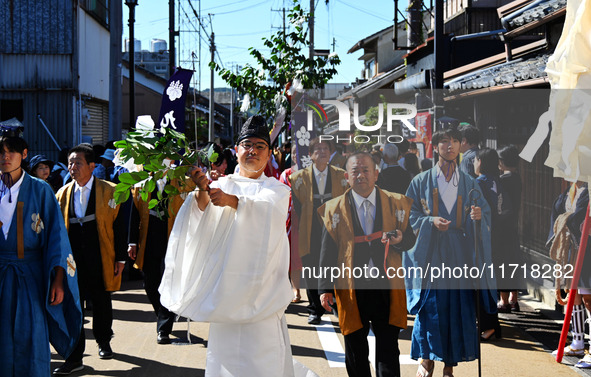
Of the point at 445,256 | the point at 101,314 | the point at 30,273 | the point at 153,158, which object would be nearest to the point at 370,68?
the point at 101,314

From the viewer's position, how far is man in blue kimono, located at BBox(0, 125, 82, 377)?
5.42m

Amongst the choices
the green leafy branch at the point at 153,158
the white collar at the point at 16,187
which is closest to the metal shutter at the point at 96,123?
the white collar at the point at 16,187

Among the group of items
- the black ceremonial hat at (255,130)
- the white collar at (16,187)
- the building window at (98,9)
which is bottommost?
the white collar at (16,187)

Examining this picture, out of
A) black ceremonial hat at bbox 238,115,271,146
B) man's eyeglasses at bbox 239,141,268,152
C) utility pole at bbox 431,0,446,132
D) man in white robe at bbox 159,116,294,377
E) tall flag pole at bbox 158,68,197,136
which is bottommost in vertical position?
man in white robe at bbox 159,116,294,377

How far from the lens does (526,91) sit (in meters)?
11.7

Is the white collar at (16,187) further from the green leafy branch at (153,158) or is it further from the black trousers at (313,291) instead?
the black trousers at (313,291)

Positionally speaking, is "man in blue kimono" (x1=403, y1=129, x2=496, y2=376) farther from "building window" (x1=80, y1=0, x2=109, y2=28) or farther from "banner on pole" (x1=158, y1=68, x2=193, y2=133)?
"building window" (x1=80, y1=0, x2=109, y2=28)

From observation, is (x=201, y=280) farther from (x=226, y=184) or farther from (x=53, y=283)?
(x=53, y=283)

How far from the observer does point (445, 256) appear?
20.1 feet

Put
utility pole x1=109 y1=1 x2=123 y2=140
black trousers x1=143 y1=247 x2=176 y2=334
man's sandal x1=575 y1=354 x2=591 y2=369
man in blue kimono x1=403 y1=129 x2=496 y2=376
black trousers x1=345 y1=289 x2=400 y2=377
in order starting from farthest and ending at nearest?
utility pole x1=109 y1=1 x2=123 y2=140 < black trousers x1=143 y1=247 x2=176 y2=334 < man's sandal x1=575 y1=354 x2=591 y2=369 < man in blue kimono x1=403 y1=129 x2=496 y2=376 < black trousers x1=345 y1=289 x2=400 y2=377

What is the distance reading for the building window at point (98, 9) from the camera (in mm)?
22922

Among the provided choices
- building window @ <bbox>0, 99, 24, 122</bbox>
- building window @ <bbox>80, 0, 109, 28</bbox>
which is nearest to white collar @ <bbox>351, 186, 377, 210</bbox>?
building window @ <bbox>0, 99, 24, 122</bbox>

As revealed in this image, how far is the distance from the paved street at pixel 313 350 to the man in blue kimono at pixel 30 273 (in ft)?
4.78

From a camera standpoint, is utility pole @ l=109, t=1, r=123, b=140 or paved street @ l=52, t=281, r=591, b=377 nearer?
paved street @ l=52, t=281, r=591, b=377
